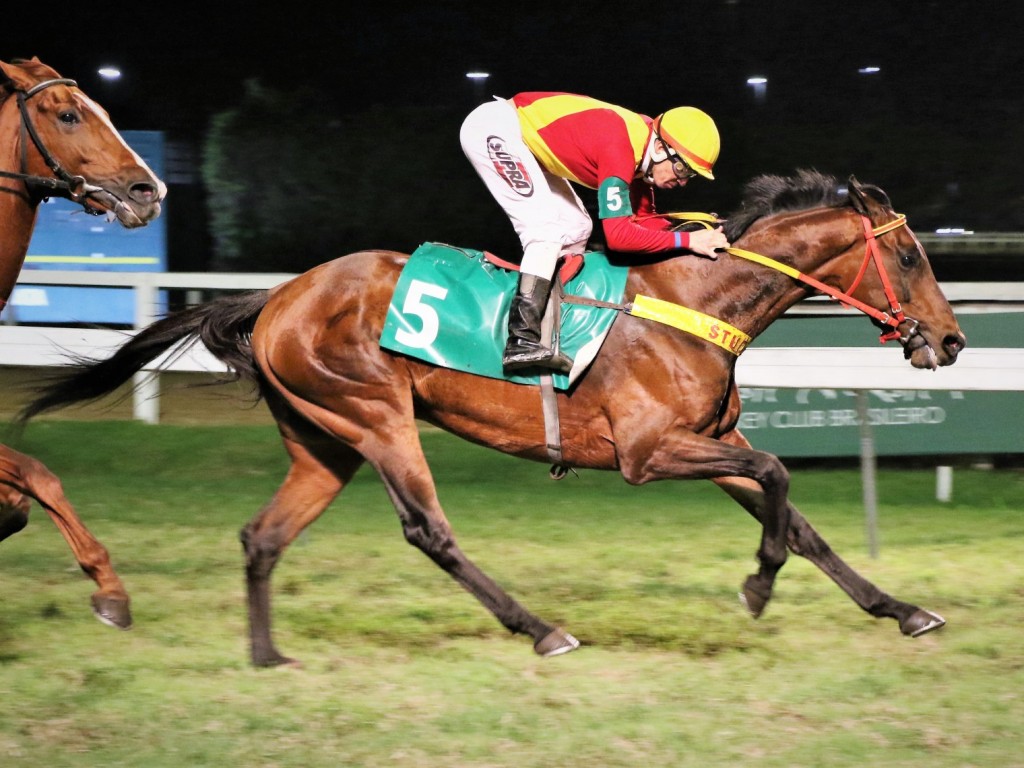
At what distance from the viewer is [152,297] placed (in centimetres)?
941

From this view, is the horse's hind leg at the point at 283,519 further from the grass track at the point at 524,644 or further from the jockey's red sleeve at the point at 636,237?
the jockey's red sleeve at the point at 636,237

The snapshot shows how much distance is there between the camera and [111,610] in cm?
428

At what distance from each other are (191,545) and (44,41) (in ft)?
45.6

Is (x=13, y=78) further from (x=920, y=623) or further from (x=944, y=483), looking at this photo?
(x=944, y=483)

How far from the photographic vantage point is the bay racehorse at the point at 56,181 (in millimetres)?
4332

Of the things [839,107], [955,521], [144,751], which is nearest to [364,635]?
[144,751]

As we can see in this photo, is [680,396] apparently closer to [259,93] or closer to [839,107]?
[259,93]

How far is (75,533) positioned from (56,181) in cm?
115

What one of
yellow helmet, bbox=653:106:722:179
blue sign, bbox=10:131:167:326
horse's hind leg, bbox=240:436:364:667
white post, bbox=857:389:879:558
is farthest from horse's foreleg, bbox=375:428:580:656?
blue sign, bbox=10:131:167:326

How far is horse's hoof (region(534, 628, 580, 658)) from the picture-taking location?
4.18 m

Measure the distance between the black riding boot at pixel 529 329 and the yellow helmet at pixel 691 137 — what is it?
59 centimetres

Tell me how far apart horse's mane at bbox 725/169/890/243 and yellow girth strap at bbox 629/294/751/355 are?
1.07 ft

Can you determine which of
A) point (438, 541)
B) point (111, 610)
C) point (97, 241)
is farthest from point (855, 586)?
point (97, 241)

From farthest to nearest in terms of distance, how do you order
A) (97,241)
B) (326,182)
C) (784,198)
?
(326,182) < (97,241) < (784,198)
